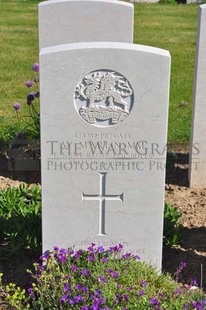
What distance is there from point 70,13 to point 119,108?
2320 millimetres

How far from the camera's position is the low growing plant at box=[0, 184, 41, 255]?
4.70m

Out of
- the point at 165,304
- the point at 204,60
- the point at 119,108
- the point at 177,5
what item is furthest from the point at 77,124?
the point at 177,5

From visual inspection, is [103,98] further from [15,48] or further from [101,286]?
[15,48]

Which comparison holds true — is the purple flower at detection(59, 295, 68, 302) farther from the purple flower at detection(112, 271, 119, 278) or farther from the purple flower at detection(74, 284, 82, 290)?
the purple flower at detection(112, 271, 119, 278)

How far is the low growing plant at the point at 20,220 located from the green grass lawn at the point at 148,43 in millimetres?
2338

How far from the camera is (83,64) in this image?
3885 millimetres

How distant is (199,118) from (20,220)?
201 cm

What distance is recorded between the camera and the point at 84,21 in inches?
237

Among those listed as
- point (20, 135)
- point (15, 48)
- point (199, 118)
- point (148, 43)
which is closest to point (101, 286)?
point (199, 118)

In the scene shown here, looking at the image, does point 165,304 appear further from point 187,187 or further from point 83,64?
point 187,187

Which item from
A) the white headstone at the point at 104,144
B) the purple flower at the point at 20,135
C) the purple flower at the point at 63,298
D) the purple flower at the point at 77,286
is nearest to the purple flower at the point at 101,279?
the purple flower at the point at 77,286

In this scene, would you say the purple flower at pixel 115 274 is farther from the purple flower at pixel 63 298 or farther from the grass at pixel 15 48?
the grass at pixel 15 48

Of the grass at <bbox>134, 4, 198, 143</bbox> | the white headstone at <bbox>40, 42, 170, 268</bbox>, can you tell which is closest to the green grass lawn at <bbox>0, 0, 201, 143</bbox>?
the grass at <bbox>134, 4, 198, 143</bbox>

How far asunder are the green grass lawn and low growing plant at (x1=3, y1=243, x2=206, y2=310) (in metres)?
3.10
